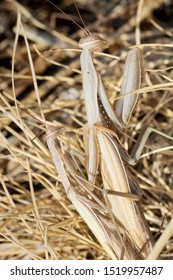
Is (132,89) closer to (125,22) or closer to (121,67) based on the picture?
(121,67)

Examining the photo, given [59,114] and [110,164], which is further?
[59,114]

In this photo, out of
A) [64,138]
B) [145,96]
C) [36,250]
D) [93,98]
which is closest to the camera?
[93,98]

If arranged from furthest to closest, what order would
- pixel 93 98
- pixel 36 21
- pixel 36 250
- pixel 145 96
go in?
1. pixel 36 21
2. pixel 145 96
3. pixel 36 250
4. pixel 93 98

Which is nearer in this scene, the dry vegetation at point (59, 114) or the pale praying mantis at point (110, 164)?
the pale praying mantis at point (110, 164)

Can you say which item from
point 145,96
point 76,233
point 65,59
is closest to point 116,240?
point 76,233
